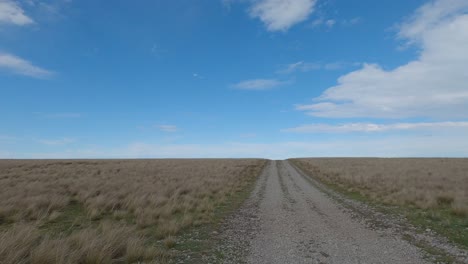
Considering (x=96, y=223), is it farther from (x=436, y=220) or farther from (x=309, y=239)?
(x=436, y=220)

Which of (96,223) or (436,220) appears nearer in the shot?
(96,223)

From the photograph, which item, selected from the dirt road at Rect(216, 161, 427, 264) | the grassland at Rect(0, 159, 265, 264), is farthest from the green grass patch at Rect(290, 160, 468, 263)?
the grassland at Rect(0, 159, 265, 264)

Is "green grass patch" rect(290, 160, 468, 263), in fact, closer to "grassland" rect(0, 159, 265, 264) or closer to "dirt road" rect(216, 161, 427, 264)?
"dirt road" rect(216, 161, 427, 264)

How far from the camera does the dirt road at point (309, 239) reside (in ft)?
24.7

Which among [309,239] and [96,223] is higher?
[96,223]

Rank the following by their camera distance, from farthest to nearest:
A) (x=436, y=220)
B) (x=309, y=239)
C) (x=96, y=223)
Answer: (x=436, y=220)
(x=96, y=223)
(x=309, y=239)

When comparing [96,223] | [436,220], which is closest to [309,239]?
[436,220]

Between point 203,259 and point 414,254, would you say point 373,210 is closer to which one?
point 414,254

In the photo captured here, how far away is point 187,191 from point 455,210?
1406 centimetres

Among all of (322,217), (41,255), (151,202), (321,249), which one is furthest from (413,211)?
(41,255)

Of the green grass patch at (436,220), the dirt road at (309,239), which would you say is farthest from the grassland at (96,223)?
the green grass patch at (436,220)

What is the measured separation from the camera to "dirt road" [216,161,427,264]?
7.53 m

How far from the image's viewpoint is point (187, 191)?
20297 millimetres

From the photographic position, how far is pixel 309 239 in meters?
9.29
